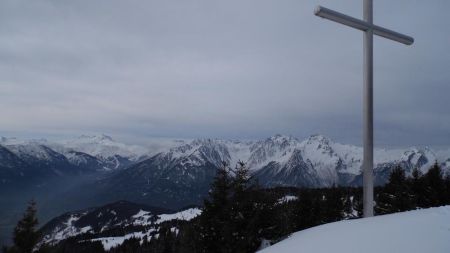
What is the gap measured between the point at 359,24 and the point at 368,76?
1627 millimetres

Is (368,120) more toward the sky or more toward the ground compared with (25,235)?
more toward the sky

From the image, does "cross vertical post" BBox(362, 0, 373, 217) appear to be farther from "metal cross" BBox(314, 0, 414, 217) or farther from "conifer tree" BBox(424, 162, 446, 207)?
"conifer tree" BBox(424, 162, 446, 207)

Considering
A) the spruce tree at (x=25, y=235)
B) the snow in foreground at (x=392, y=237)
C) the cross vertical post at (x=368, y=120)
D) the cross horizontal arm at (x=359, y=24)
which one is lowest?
the spruce tree at (x=25, y=235)

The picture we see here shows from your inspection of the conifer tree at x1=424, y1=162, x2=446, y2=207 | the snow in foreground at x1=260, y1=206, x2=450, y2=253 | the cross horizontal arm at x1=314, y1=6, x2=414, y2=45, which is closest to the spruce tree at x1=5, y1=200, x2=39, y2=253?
the snow in foreground at x1=260, y1=206, x2=450, y2=253

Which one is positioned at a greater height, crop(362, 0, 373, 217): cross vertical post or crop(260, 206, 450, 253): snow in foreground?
crop(362, 0, 373, 217): cross vertical post

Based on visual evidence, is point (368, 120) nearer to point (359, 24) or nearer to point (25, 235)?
point (359, 24)

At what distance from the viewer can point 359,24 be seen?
1145 cm

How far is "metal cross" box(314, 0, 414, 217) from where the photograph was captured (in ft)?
36.3

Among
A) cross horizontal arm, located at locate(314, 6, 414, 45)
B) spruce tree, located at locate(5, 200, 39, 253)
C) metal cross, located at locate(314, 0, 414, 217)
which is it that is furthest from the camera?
spruce tree, located at locate(5, 200, 39, 253)

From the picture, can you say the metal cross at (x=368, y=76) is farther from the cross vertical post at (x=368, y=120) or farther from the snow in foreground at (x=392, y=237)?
the snow in foreground at (x=392, y=237)

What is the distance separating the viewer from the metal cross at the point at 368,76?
11.1 m

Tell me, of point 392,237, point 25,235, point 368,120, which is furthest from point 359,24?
point 25,235

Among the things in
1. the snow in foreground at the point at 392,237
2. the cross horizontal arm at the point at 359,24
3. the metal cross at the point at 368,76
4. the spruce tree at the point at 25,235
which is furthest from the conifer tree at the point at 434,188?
the spruce tree at the point at 25,235

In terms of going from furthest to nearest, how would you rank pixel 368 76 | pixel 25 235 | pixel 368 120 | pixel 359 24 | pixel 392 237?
pixel 25 235 → pixel 359 24 → pixel 368 76 → pixel 368 120 → pixel 392 237
